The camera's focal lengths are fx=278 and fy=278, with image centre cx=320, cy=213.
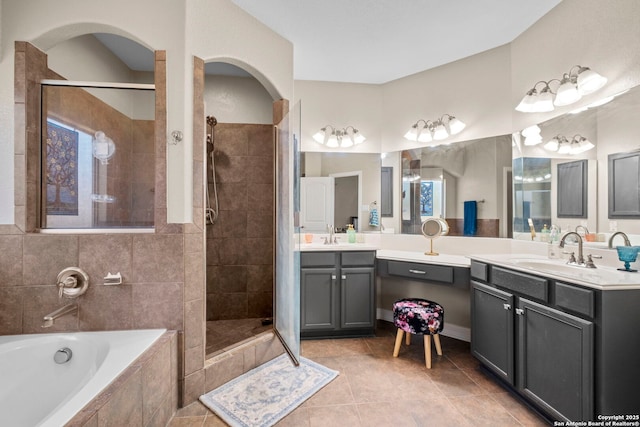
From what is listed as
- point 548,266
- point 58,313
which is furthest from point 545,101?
point 58,313

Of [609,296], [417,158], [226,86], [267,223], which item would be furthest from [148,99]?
[609,296]

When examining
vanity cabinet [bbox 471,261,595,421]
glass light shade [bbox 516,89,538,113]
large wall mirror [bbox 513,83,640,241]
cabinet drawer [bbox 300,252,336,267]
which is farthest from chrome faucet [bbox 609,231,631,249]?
cabinet drawer [bbox 300,252,336,267]

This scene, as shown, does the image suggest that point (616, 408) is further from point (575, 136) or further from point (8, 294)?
point (8, 294)

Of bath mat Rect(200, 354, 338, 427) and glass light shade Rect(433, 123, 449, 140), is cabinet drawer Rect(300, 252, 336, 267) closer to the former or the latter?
bath mat Rect(200, 354, 338, 427)

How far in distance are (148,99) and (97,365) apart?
162cm

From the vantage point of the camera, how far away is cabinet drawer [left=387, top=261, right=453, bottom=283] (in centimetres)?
240

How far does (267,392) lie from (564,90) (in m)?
2.97

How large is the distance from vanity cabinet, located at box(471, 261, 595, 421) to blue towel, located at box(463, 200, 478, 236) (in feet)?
2.11

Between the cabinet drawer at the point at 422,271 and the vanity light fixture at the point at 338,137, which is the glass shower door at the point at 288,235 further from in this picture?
the cabinet drawer at the point at 422,271

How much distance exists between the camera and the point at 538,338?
165 centimetres

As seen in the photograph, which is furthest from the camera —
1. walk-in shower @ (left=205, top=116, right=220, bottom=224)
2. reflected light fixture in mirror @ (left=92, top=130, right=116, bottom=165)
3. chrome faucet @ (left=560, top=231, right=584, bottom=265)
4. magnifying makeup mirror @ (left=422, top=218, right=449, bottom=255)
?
walk-in shower @ (left=205, top=116, right=220, bottom=224)

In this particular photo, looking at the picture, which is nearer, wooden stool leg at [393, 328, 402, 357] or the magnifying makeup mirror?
wooden stool leg at [393, 328, 402, 357]

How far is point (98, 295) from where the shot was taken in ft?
5.68

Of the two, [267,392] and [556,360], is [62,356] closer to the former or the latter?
[267,392]
